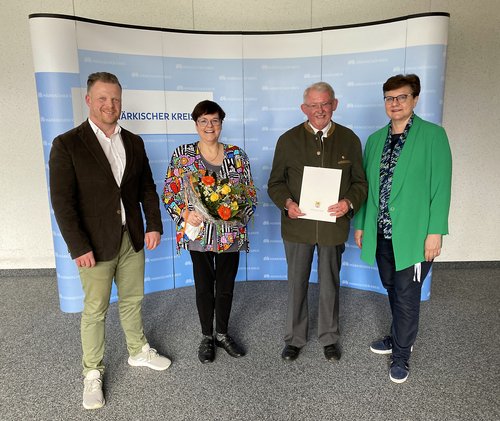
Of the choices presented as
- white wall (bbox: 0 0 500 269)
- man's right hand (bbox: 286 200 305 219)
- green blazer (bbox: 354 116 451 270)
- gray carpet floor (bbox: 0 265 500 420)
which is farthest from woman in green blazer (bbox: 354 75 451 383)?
white wall (bbox: 0 0 500 269)

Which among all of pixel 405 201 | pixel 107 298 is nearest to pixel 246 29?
pixel 405 201

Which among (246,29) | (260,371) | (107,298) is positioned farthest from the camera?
(246,29)

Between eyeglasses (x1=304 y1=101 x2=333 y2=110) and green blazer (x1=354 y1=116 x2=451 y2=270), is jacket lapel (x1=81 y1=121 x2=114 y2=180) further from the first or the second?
green blazer (x1=354 y1=116 x2=451 y2=270)

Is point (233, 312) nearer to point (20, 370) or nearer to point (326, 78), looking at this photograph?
point (20, 370)

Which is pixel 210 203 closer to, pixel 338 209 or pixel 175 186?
pixel 175 186

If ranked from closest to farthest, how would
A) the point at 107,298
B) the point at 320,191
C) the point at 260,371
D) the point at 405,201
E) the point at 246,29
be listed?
the point at 405,201 → the point at 107,298 → the point at 320,191 → the point at 260,371 → the point at 246,29

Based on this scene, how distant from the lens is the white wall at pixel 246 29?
12.9 feet

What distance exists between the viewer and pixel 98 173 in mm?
2102

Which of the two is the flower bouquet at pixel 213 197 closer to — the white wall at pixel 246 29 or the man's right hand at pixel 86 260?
the man's right hand at pixel 86 260

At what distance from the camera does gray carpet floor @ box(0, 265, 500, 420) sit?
2.20 meters

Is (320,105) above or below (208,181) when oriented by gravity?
above

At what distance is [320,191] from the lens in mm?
2418

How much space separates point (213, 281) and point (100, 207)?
92 centimetres

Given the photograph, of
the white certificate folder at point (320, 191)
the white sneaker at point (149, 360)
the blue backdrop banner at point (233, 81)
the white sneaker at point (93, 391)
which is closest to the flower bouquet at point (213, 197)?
the white certificate folder at point (320, 191)
